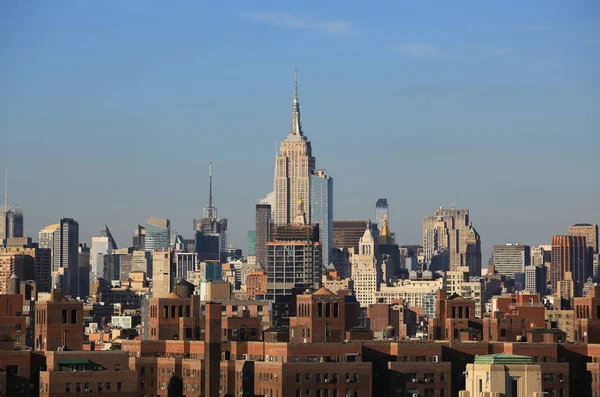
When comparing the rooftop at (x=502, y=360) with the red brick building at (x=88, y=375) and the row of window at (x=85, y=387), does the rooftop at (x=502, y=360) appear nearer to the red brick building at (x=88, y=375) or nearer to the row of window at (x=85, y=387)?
the red brick building at (x=88, y=375)


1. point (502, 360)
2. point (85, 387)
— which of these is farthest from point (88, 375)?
point (502, 360)

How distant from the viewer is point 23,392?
636ft

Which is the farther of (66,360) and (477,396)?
(66,360)

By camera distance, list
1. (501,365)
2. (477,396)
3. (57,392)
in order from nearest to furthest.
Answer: (477,396)
(501,365)
(57,392)

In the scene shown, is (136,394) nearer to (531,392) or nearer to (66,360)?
(66,360)

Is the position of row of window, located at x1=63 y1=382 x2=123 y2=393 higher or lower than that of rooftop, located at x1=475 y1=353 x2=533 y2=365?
lower

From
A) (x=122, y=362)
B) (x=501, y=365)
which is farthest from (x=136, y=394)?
(x=501, y=365)

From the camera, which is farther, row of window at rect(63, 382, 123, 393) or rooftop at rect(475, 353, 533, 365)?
row of window at rect(63, 382, 123, 393)

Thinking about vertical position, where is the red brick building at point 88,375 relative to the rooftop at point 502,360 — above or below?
below

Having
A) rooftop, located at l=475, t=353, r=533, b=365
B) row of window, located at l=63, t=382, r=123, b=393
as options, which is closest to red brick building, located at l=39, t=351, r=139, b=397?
row of window, located at l=63, t=382, r=123, b=393

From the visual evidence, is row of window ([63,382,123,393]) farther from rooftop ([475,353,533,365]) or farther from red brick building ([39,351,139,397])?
rooftop ([475,353,533,365])

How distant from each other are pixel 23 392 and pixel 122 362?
854 centimetres

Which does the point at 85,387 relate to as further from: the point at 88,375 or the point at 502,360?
the point at 502,360

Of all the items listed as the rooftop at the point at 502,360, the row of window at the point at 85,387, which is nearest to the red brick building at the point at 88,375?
the row of window at the point at 85,387
